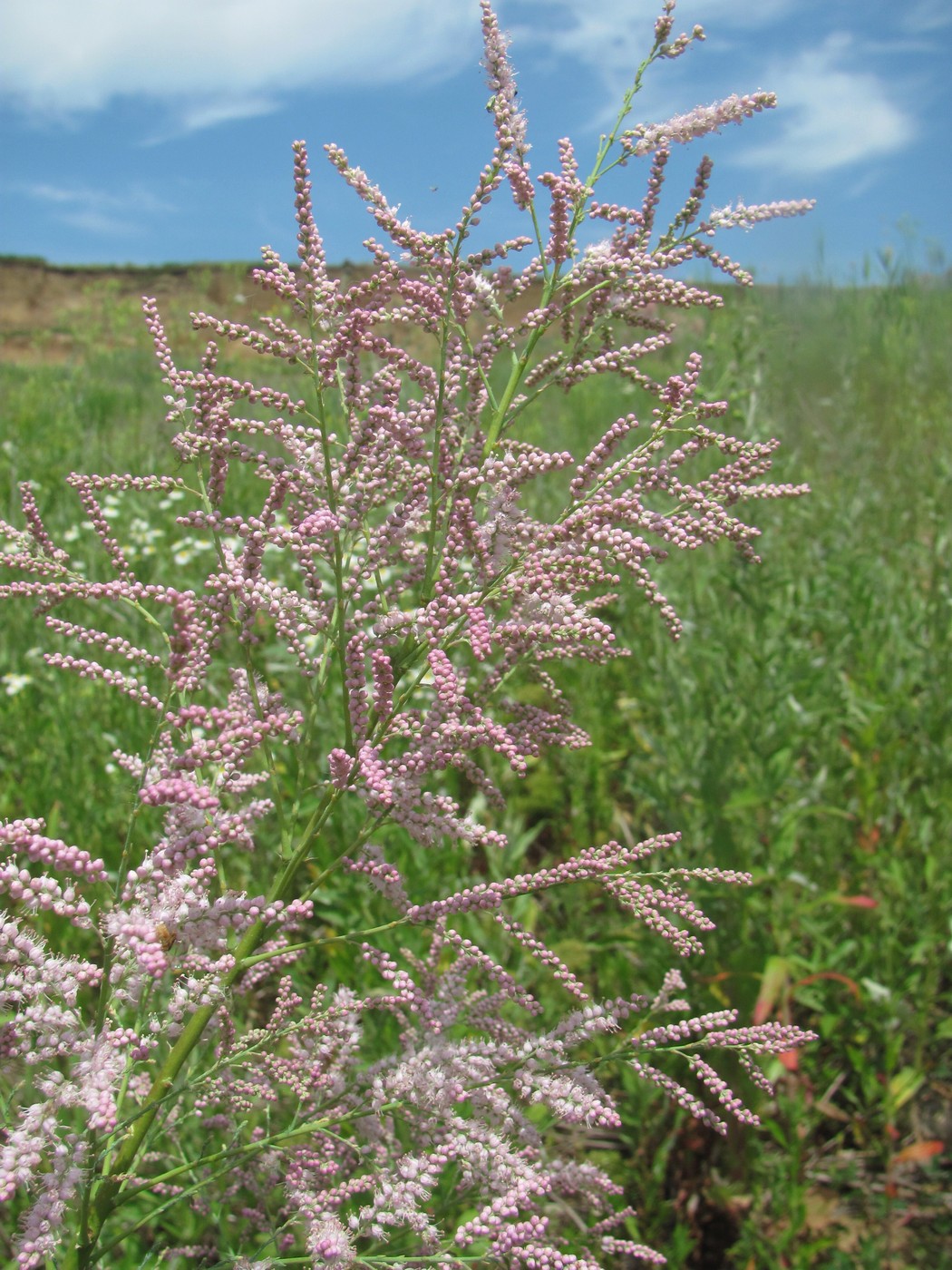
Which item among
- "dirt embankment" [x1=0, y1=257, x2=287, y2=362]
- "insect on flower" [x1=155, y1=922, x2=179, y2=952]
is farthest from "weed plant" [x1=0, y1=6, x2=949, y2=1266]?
"dirt embankment" [x1=0, y1=257, x2=287, y2=362]

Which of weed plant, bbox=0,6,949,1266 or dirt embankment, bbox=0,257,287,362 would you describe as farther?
dirt embankment, bbox=0,257,287,362

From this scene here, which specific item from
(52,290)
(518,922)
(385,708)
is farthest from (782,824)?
(52,290)

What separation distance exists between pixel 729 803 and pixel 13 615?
3.54m

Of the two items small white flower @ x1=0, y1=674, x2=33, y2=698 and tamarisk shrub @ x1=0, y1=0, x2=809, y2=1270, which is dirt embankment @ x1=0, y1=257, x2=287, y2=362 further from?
tamarisk shrub @ x1=0, y1=0, x2=809, y2=1270

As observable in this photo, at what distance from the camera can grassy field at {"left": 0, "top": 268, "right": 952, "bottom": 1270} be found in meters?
2.71

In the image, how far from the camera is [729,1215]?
2689 mm

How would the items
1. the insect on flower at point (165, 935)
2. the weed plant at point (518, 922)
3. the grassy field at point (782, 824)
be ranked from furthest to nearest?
the grassy field at point (782, 824) → the weed plant at point (518, 922) → the insect on flower at point (165, 935)

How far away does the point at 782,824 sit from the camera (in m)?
2.99

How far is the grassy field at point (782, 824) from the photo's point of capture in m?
2.71

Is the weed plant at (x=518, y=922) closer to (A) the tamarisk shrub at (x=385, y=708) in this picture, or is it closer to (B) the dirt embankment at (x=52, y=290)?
(A) the tamarisk shrub at (x=385, y=708)

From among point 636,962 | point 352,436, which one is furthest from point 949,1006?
point 352,436

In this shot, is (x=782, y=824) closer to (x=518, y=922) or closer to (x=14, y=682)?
(x=518, y=922)

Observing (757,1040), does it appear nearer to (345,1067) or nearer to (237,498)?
(345,1067)

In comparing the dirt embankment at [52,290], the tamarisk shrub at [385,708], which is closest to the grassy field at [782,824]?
the tamarisk shrub at [385,708]
